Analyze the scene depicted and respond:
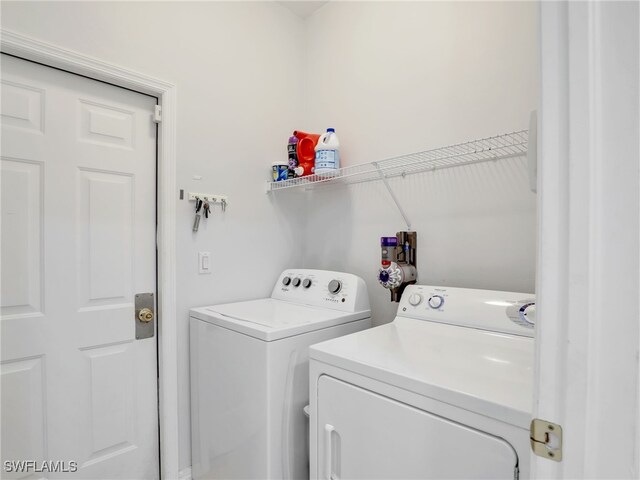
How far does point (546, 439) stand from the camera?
0.53m

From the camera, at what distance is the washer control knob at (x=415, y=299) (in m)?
1.58

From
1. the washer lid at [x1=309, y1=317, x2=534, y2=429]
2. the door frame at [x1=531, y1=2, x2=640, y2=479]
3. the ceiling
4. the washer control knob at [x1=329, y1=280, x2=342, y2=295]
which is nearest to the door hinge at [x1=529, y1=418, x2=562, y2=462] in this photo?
the door frame at [x1=531, y1=2, x2=640, y2=479]

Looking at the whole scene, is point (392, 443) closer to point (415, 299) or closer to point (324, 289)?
point (415, 299)

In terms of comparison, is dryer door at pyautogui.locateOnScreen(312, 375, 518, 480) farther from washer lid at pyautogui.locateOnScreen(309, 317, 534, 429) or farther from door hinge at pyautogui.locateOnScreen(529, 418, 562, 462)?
door hinge at pyautogui.locateOnScreen(529, 418, 562, 462)

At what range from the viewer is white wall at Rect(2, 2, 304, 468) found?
64.9 inches

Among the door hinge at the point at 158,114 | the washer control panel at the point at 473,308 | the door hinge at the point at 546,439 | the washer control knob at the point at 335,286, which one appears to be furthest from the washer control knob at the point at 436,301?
the door hinge at the point at 158,114

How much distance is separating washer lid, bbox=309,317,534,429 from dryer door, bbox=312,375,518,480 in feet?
0.23

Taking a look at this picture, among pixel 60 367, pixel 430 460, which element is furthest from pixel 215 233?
pixel 430 460

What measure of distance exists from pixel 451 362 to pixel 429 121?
1271mm

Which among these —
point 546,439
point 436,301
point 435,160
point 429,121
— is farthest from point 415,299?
point 546,439

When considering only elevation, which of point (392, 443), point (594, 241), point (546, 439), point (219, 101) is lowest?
point (392, 443)

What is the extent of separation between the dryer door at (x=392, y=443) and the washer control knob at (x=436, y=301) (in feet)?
1.99

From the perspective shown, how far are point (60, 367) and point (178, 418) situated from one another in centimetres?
64

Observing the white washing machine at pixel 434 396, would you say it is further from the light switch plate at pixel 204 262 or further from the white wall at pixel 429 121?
the light switch plate at pixel 204 262
